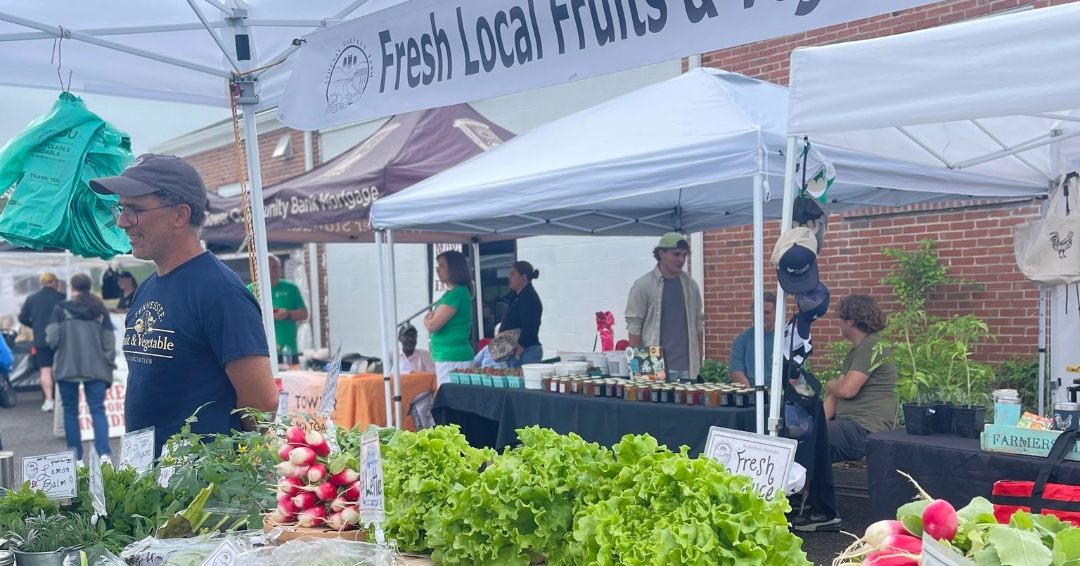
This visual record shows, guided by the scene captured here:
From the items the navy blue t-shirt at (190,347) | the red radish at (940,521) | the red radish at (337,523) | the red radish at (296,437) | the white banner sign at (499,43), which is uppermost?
the white banner sign at (499,43)

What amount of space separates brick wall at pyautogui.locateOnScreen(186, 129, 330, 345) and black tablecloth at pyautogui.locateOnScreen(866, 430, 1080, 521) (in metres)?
9.81

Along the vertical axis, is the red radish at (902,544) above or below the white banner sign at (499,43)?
below

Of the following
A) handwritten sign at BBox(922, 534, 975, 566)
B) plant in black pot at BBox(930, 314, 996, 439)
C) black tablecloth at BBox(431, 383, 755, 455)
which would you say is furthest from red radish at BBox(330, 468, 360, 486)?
plant in black pot at BBox(930, 314, 996, 439)

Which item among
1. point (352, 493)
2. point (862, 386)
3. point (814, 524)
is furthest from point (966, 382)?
point (352, 493)

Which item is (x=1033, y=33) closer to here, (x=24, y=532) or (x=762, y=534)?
(x=762, y=534)

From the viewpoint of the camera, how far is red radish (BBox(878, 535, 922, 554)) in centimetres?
187

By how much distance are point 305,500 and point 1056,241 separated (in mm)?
5293

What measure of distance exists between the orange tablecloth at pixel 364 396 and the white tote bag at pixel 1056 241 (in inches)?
188

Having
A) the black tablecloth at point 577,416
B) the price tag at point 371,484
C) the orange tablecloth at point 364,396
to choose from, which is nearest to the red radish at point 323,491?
the price tag at point 371,484

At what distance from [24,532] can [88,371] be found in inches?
263

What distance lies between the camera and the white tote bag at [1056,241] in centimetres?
570

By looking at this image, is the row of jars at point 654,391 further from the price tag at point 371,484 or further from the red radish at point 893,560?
the price tag at point 371,484

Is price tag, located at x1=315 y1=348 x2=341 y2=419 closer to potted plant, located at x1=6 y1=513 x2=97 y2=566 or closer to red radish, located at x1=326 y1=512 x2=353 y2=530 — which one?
red radish, located at x1=326 y1=512 x2=353 y2=530

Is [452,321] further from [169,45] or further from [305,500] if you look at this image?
[305,500]
